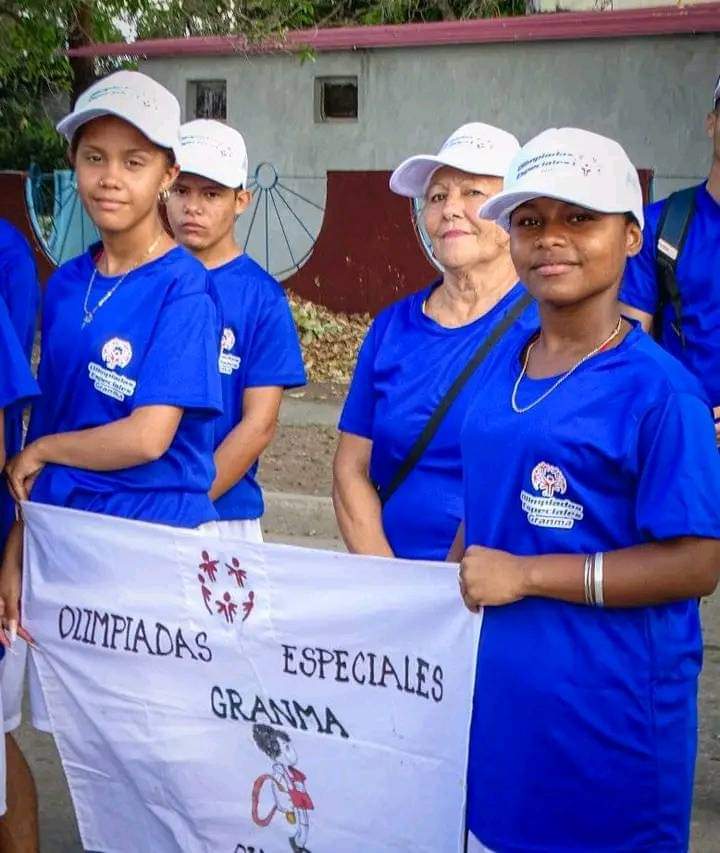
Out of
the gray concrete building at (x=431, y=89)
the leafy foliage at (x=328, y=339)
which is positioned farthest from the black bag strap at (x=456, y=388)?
the gray concrete building at (x=431, y=89)

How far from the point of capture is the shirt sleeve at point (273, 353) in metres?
5.01

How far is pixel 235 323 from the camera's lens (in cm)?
498

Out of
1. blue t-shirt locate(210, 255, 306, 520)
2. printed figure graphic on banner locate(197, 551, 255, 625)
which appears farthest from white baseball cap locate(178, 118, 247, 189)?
printed figure graphic on banner locate(197, 551, 255, 625)

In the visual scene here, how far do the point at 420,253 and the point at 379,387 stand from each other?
1298cm

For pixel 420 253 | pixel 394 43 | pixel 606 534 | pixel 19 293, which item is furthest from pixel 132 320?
pixel 394 43

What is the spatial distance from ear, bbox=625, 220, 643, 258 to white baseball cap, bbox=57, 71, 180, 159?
143 cm

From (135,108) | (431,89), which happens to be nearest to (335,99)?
(431,89)

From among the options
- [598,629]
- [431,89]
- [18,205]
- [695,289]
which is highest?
[431,89]

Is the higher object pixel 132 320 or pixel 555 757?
pixel 132 320

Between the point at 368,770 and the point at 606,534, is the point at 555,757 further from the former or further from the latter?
the point at 368,770

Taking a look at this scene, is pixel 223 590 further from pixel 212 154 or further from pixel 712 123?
pixel 712 123

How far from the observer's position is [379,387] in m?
4.07

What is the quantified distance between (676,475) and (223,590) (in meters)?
1.40

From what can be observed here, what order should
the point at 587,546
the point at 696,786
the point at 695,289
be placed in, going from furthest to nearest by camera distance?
the point at 696,786 → the point at 695,289 → the point at 587,546
